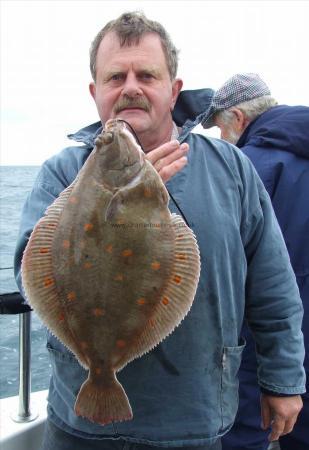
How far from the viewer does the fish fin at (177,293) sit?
1.79 m

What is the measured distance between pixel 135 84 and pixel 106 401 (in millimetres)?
1386

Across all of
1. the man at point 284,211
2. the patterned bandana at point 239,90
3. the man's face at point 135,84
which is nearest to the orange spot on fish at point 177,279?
the man's face at point 135,84

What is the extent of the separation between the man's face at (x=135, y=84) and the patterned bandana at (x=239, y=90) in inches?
48.7

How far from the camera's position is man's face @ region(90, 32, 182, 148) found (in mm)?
2203

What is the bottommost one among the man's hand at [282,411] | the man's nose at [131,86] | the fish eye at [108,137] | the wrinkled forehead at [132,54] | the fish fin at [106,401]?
the man's hand at [282,411]

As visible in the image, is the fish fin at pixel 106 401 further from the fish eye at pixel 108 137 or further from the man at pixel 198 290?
the fish eye at pixel 108 137

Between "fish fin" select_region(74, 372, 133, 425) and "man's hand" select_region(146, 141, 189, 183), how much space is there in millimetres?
795

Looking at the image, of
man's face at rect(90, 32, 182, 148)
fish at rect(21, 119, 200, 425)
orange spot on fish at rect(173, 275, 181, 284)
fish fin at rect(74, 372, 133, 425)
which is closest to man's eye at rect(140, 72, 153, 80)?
man's face at rect(90, 32, 182, 148)

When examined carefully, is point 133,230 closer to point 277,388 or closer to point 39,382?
point 277,388

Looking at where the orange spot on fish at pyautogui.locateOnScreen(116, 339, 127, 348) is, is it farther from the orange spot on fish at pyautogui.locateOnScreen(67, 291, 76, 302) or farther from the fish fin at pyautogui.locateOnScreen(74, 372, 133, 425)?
the orange spot on fish at pyautogui.locateOnScreen(67, 291, 76, 302)

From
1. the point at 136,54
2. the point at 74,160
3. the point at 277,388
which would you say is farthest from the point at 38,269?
the point at 277,388

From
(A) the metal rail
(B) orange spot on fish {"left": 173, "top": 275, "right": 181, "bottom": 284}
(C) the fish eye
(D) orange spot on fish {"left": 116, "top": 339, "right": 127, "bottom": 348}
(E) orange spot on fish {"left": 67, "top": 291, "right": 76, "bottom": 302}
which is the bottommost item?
(A) the metal rail

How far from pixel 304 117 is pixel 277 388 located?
1.81 metres

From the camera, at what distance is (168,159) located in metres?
1.81
